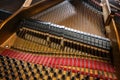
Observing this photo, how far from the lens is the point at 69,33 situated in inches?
114

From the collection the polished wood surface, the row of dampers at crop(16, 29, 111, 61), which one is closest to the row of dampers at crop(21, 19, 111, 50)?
the row of dampers at crop(16, 29, 111, 61)

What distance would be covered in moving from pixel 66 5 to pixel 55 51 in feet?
5.37

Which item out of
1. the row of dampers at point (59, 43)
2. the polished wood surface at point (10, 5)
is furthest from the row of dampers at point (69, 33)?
the polished wood surface at point (10, 5)

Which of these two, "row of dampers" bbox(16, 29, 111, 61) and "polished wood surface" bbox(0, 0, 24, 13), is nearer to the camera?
"row of dampers" bbox(16, 29, 111, 61)

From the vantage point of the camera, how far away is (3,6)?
3641 millimetres

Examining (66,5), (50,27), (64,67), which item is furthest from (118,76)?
(66,5)

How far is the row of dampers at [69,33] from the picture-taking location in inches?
108

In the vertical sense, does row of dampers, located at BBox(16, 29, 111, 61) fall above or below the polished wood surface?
below

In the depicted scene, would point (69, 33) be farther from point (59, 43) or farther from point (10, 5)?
point (10, 5)

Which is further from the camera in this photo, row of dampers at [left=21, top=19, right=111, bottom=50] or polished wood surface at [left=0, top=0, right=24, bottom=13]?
polished wood surface at [left=0, top=0, right=24, bottom=13]

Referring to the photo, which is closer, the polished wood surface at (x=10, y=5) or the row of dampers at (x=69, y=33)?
the row of dampers at (x=69, y=33)

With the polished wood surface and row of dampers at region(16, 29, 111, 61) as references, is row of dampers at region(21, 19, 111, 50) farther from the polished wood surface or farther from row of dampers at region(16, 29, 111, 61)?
the polished wood surface

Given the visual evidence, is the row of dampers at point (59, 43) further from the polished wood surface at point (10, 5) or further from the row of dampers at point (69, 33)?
the polished wood surface at point (10, 5)

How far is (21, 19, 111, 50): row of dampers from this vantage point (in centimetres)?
275
